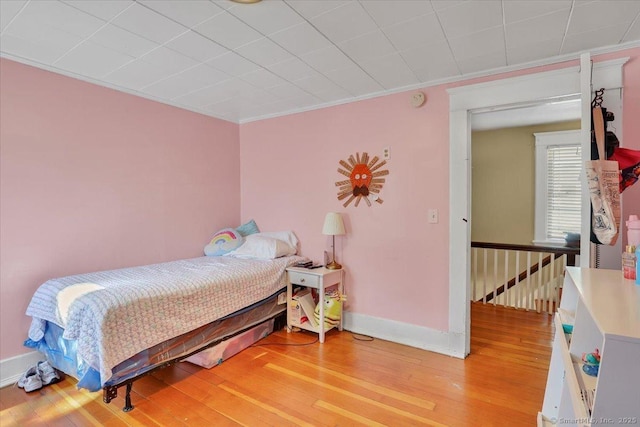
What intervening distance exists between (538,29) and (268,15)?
1.54 meters

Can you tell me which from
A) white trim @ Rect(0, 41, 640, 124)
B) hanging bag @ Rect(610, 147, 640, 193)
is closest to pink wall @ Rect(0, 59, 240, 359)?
white trim @ Rect(0, 41, 640, 124)

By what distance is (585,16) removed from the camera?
1.73m

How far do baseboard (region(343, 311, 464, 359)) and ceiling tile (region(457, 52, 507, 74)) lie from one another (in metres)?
2.10

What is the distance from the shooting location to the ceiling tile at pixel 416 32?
178 centimetres

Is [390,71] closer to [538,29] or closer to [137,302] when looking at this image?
[538,29]

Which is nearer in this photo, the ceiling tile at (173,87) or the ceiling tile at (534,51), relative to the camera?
the ceiling tile at (534,51)

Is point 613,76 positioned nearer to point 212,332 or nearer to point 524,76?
point 524,76

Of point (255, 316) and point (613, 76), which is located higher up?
point (613, 76)

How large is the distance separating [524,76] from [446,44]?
2.47 ft

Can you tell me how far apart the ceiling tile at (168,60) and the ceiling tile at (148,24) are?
6.5 inches

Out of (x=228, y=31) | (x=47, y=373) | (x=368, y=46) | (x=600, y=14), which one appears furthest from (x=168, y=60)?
(x=600, y=14)

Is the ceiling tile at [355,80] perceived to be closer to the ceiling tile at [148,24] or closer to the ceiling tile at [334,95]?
the ceiling tile at [334,95]

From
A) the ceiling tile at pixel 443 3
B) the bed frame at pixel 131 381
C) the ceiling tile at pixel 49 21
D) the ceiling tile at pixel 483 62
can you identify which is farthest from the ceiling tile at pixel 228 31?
the bed frame at pixel 131 381

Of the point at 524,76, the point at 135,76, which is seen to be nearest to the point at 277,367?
the point at 135,76
